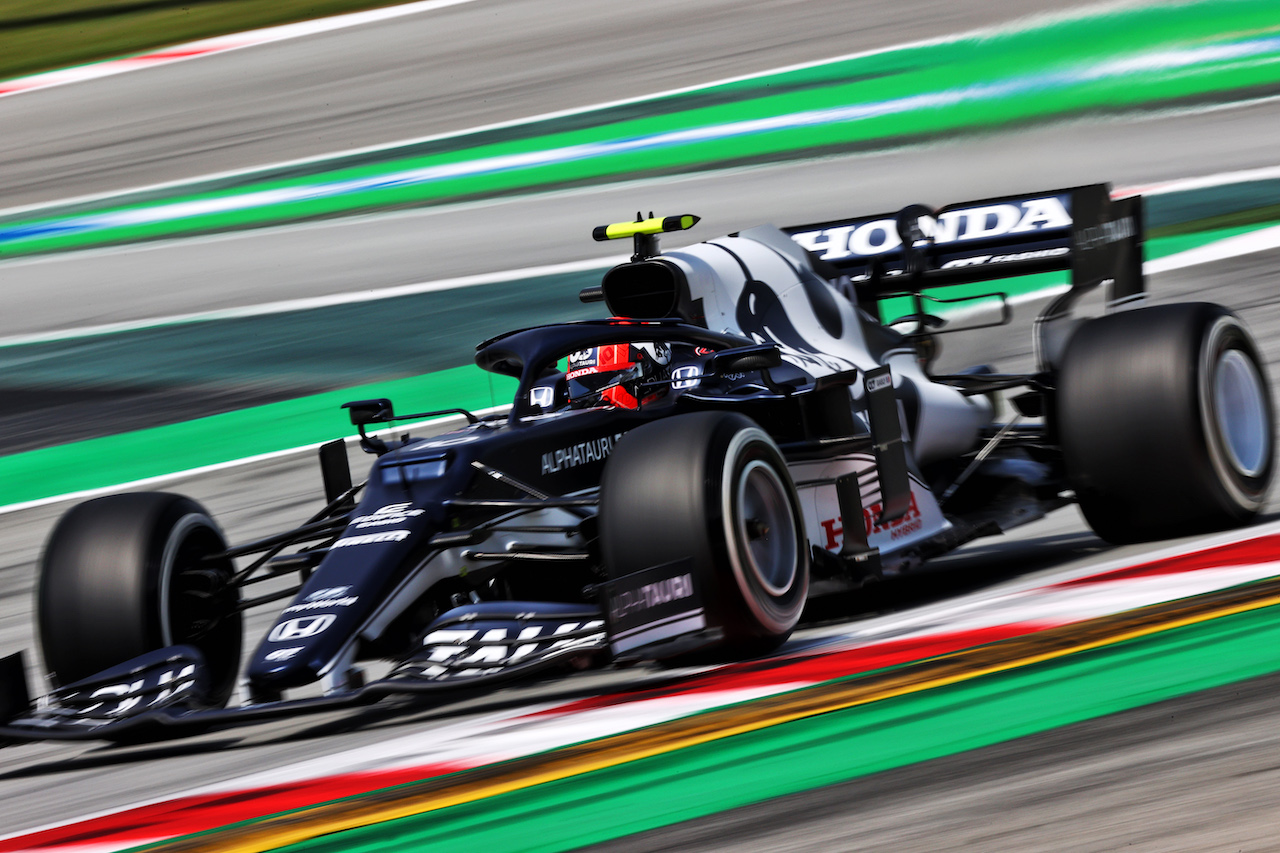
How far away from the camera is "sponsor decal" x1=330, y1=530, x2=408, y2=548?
580cm

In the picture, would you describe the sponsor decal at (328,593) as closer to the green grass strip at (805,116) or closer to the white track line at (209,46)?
the green grass strip at (805,116)

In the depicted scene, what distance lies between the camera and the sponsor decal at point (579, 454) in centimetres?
622

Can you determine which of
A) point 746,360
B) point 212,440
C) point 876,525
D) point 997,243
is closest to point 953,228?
point 997,243

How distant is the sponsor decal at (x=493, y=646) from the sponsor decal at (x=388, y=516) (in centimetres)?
48

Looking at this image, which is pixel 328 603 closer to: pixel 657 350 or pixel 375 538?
pixel 375 538

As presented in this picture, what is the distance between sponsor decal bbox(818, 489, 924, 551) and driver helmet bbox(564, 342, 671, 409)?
81 centimetres

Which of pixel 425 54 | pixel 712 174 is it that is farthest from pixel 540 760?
pixel 425 54

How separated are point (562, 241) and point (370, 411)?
8244 mm

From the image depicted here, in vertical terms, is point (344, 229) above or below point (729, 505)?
above

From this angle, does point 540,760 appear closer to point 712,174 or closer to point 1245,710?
point 1245,710

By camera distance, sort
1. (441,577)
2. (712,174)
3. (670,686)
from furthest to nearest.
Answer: (712,174), (441,577), (670,686)

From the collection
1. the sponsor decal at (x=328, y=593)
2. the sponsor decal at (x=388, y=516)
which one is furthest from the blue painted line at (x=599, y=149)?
the sponsor decal at (x=328, y=593)

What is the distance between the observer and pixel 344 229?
16625 millimetres

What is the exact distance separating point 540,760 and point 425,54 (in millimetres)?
18004
